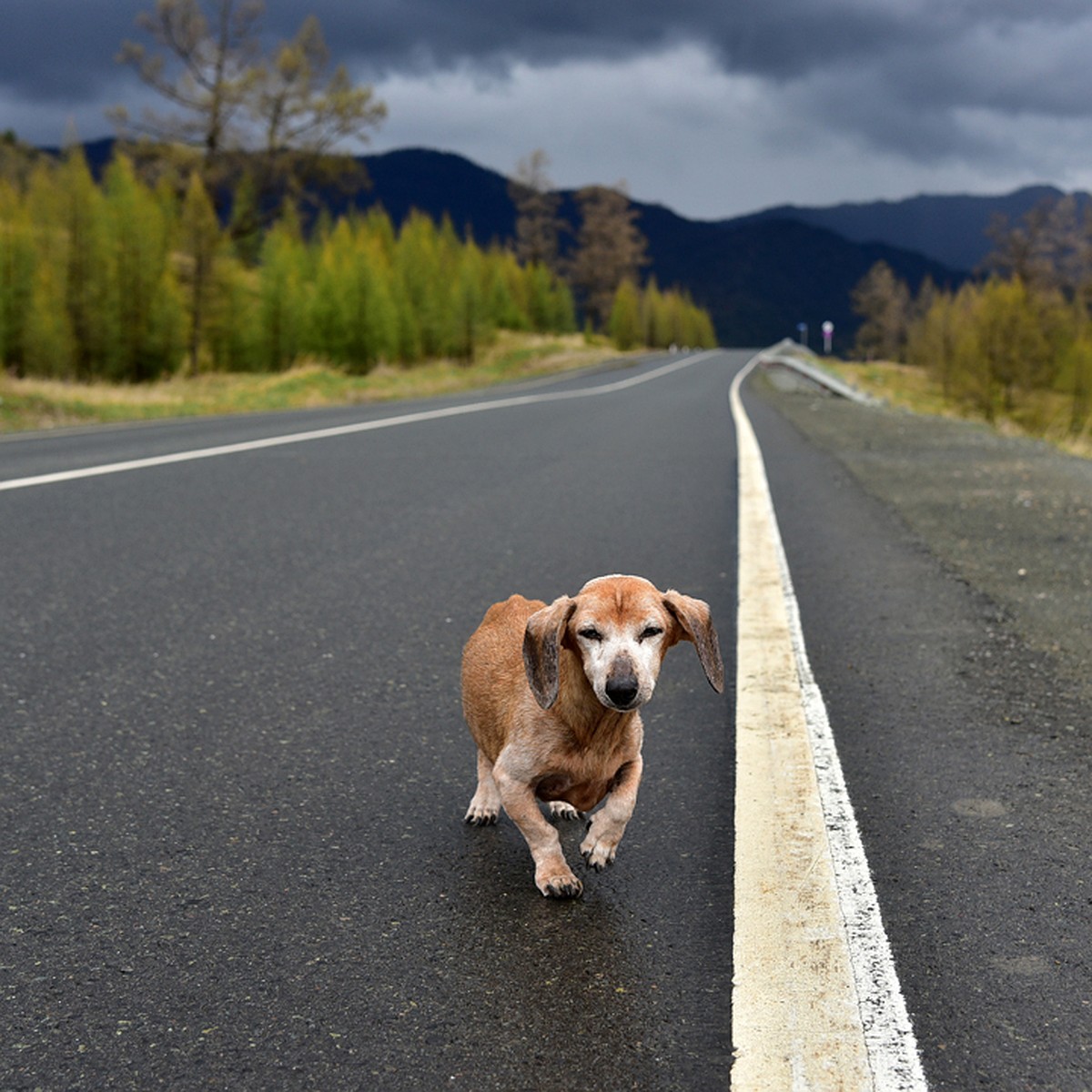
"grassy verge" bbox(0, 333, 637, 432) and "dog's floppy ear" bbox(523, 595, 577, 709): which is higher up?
"dog's floppy ear" bbox(523, 595, 577, 709)

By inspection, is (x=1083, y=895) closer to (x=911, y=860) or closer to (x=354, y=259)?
(x=911, y=860)

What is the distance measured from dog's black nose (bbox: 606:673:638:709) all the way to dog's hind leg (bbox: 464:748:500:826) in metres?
0.81

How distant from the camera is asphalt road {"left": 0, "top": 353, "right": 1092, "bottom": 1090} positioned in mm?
2076

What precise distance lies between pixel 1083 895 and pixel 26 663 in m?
3.72

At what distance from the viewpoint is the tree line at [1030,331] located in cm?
5688

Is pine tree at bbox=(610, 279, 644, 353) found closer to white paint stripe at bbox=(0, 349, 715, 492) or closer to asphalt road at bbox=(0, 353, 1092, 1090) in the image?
white paint stripe at bbox=(0, 349, 715, 492)

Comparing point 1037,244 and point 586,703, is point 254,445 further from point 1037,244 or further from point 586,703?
point 1037,244

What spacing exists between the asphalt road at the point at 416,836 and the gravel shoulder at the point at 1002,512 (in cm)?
19

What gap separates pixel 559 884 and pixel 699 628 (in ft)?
2.17

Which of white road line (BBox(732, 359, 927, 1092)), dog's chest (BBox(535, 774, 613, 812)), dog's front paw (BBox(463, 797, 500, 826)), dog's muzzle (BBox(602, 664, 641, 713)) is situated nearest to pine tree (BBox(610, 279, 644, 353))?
white road line (BBox(732, 359, 927, 1092))

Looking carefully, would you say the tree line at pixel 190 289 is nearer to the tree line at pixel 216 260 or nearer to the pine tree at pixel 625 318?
the tree line at pixel 216 260

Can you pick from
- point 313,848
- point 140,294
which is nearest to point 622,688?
point 313,848

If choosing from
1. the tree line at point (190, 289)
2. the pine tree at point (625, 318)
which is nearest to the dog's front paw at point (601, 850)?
the tree line at point (190, 289)

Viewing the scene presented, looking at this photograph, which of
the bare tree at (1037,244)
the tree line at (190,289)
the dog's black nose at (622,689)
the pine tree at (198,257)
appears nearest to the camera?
the dog's black nose at (622,689)
